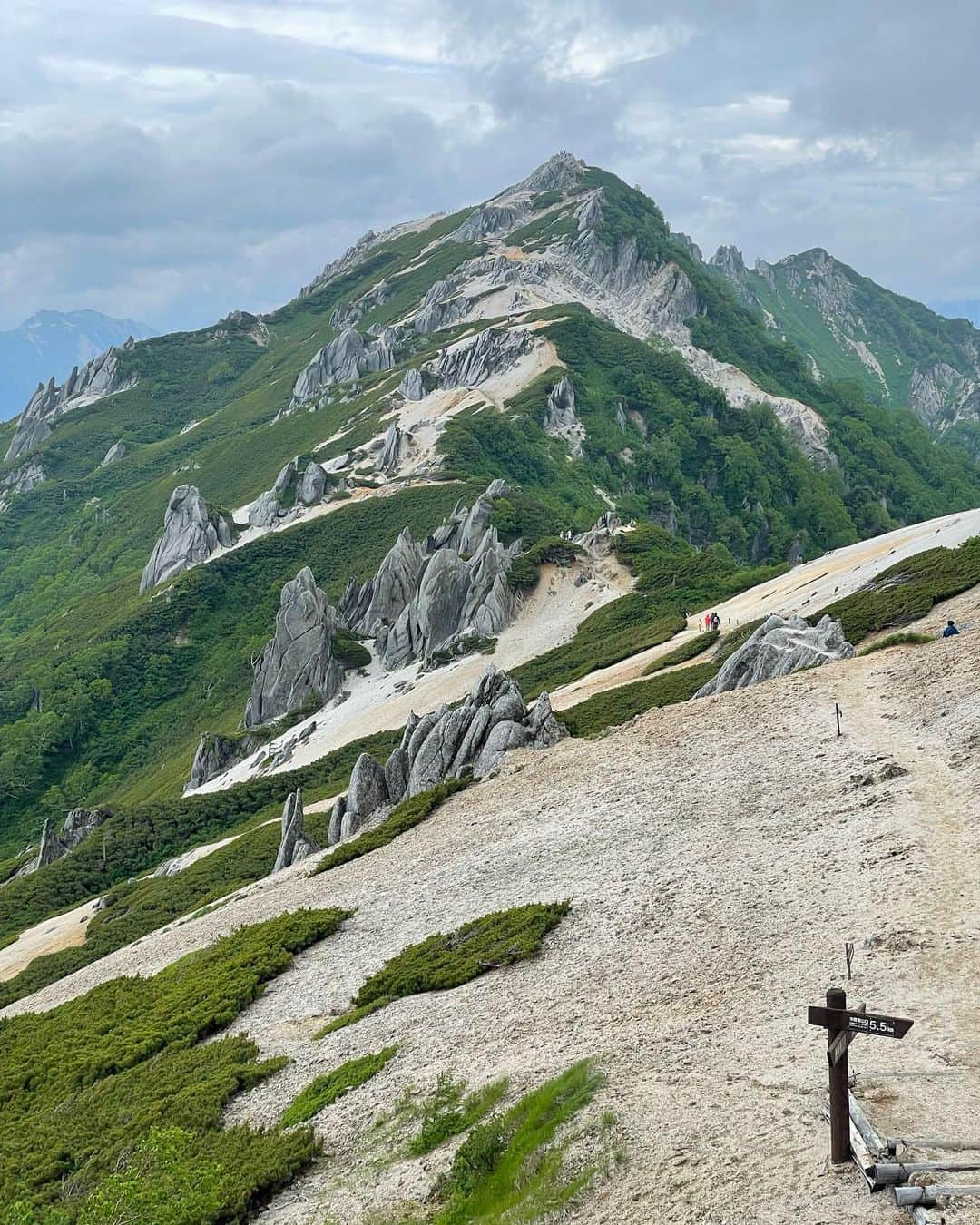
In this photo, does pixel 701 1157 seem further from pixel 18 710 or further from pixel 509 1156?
pixel 18 710

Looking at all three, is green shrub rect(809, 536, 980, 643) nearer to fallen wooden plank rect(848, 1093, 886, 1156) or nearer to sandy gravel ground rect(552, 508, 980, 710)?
sandy gravel ground rect(552, 508, 980, 710)

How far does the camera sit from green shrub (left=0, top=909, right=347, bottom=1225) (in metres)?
17.1

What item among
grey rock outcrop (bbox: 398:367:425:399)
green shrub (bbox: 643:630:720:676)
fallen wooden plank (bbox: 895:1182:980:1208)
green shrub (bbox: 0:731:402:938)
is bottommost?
green shrub (bbox: 0:731:402:938)

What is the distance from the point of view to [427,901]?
3016 centimetres

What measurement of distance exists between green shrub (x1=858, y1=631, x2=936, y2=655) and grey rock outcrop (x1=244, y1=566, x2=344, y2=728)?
62.1m

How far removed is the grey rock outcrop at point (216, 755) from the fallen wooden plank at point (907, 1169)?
79.2 m

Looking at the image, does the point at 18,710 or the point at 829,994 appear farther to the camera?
the point at 18,710

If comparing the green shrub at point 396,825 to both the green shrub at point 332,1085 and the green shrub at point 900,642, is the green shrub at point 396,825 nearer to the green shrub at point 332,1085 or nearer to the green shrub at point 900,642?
the green shrub at point 900,642

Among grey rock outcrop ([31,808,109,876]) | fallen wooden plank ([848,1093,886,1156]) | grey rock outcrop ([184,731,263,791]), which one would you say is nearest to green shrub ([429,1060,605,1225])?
fallen wooden plank ([848,1093,886,1156])

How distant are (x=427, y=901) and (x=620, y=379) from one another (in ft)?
488

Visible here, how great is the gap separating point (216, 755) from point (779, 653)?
195 ft

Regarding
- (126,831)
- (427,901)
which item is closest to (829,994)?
(427,901)

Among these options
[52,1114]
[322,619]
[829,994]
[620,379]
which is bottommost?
[52,1114]

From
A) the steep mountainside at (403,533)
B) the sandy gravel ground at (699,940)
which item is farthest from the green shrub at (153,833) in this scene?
the sandy gravel ground at (699,940)
